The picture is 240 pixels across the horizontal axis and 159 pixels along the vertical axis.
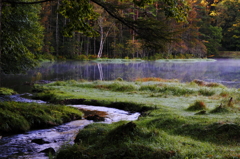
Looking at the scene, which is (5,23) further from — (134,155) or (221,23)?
(221,23)

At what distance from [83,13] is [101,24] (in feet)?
152

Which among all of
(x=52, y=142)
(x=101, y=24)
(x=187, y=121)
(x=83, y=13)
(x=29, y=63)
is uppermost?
(x=101, y=24)

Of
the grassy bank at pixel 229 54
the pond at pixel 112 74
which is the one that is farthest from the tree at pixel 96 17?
the grassy bank at pixel 229 54

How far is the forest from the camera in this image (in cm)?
720

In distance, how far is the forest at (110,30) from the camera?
7199 millimetres

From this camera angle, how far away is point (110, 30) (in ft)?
202

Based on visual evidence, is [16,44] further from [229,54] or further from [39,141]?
[229,54]

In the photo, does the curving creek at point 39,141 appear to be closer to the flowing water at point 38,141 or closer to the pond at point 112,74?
the flowing water at point 38,141

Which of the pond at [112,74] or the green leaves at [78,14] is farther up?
the green leaves at [78,14]

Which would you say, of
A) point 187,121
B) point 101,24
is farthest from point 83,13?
point 101,24

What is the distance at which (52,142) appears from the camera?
267 inches

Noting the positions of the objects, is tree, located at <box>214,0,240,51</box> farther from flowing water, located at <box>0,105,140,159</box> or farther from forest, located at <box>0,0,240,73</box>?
flowing water, located at <box>0,105,140,159</box>

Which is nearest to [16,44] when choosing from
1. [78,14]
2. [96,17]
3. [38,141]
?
[96,17]

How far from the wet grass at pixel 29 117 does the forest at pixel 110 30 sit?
9.80ft
